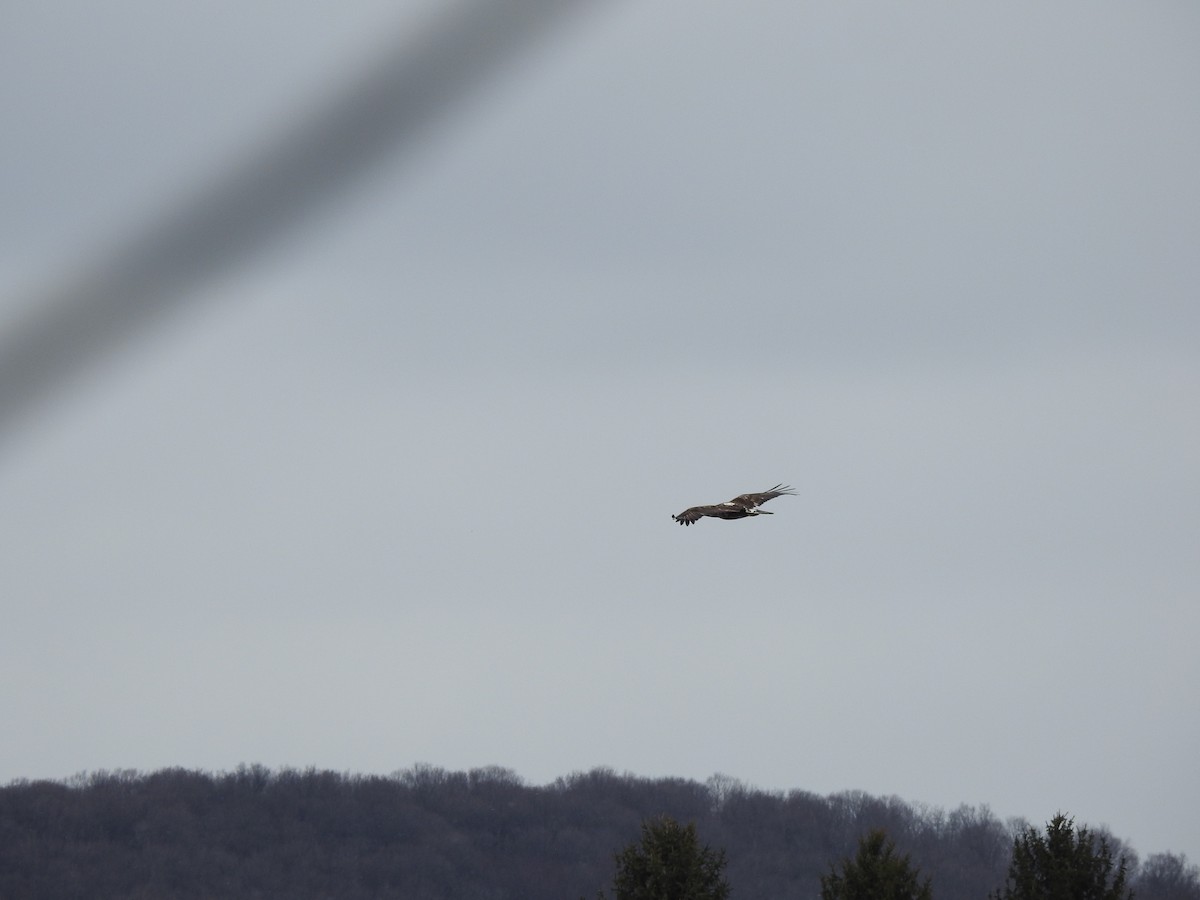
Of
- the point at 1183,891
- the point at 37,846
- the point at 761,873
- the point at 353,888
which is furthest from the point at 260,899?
the point at 1183,891

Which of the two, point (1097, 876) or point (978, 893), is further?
point (978, 893)

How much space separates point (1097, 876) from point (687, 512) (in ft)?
51.4

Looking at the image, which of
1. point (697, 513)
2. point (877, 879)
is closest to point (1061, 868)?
point (877, 879)

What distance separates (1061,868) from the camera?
46500 mm

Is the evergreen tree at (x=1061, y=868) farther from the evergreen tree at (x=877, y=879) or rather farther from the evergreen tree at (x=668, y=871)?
the evergreen tree at (x=668, y=871)

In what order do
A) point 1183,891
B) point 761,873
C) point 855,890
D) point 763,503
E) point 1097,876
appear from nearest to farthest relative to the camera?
1. point 763,503
2. point 855,890
3. point 1097,876
4. point 1183,891
5. point 761,873

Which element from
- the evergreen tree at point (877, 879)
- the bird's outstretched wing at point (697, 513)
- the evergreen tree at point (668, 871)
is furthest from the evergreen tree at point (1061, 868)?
the bird's outstretched wing at point (697, 513)

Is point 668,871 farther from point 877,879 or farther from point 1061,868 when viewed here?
point 1061,868

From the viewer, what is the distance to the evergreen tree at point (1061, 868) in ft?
152

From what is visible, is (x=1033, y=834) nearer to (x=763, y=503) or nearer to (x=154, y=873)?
(x=763, y=503)

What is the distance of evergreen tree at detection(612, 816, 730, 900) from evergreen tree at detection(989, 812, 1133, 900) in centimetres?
666

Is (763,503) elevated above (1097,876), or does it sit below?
above

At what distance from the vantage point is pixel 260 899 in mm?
199500

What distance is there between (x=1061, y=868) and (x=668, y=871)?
8.71 metres
